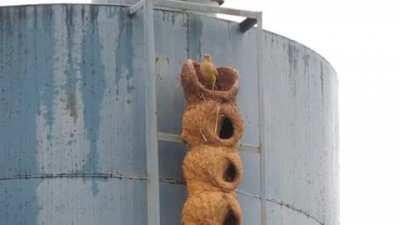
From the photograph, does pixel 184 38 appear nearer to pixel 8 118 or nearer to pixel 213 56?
pixel 213 56

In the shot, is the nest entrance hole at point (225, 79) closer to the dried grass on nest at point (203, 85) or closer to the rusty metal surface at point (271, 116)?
the dried grass on nest at point (203, 85)

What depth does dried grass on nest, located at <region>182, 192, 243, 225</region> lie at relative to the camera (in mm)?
26312

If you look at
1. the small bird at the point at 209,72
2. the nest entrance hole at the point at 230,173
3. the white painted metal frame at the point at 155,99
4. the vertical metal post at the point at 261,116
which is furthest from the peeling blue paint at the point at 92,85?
the vertical metal post at the point at 261,116

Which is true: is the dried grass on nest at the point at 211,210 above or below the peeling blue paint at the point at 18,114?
below

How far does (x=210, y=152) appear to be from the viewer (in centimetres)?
2656

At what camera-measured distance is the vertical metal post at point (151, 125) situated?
1037 inches

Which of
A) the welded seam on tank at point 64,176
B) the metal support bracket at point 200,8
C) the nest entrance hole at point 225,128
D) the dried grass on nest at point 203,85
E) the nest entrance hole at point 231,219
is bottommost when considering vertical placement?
the nest entrance hole at point 231,219

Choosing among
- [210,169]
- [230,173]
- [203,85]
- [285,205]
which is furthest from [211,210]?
[285,205]

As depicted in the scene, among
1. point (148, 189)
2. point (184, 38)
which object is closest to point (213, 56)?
point (184, 38)

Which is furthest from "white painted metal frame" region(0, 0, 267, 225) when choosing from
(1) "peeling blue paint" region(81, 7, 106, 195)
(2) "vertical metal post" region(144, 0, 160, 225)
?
(1) "peeling blue paint" region(81, 7, 106, 195)

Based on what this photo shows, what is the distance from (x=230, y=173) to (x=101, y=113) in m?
1.76

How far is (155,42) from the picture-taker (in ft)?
89.2

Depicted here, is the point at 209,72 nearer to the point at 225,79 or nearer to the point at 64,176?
the point at 225,79

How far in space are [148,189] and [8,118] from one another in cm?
195
